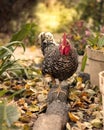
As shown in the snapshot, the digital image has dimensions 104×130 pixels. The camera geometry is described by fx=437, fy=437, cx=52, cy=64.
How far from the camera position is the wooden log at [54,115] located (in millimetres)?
3867

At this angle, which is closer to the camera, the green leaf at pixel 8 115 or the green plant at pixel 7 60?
the green leaf at pixel 8 115

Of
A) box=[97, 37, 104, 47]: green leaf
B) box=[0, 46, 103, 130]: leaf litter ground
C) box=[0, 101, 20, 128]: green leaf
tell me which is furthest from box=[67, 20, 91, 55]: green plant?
box=[0, 101, 20, 128]: green leaf

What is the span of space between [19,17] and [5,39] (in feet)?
2.57

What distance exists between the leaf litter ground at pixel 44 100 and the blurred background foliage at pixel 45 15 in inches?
176

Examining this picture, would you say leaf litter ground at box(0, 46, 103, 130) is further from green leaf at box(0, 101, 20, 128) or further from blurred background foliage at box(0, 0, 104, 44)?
blurred background foliage at box(0, 0, 104, 44)

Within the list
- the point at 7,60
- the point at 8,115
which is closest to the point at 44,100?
the point at 7,60

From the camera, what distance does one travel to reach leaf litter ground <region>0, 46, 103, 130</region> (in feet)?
13.9

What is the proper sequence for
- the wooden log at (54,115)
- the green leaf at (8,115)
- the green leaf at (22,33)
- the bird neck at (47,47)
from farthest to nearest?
the green leaf at (22,33)
the bird neck at (47,47)
the wooden log at (54,115)
the green leaf at (8,115)

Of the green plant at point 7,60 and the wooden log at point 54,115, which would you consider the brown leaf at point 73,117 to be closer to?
the wooden log at point 54,115

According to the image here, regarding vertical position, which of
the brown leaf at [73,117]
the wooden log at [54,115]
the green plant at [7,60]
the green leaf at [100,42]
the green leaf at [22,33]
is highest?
the green leaf at [22,33]

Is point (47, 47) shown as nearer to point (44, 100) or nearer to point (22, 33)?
point (22, 33)

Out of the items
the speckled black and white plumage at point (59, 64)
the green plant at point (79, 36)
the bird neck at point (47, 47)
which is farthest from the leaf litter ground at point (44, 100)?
the green plant at point (79, 36)

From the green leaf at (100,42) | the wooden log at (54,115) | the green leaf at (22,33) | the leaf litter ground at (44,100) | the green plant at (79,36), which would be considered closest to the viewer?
the wooden log at (54,115)

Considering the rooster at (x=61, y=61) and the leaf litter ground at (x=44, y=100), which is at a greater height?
the rooster at (x=61, y=61)
